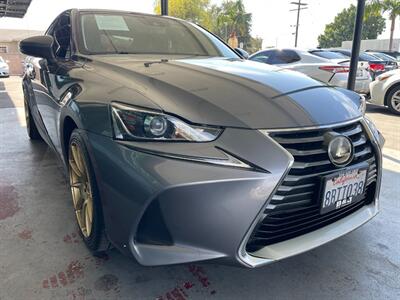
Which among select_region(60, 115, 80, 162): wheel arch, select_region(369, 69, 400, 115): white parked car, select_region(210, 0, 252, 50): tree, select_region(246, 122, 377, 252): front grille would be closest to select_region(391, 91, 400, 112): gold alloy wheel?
select_region(369, 69, 400, 115): white parked car

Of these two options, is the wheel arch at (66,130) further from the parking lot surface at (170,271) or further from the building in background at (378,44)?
the building in background at (378,44)

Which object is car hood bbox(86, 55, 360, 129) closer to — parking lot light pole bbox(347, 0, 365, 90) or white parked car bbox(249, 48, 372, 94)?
parking lot light pole bbox(347, 0, 365, 90)

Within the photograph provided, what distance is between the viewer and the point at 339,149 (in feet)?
5.24

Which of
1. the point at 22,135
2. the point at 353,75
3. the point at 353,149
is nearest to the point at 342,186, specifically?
the point at 353,149

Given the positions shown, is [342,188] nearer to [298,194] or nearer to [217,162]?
[298,194]

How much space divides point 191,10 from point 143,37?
4339cm

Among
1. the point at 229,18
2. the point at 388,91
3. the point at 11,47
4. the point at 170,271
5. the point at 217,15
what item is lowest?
the point at 170,271

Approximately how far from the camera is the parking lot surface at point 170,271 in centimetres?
178

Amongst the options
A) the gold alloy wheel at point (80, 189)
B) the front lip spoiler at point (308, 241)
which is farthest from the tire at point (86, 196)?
the front lip spoiler at point (308, 241)

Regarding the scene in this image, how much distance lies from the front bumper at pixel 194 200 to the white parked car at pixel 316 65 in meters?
5.96

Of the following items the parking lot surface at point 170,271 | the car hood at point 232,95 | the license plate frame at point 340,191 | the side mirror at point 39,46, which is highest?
the side mirror at point 39,46

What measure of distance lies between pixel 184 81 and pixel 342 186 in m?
0.89

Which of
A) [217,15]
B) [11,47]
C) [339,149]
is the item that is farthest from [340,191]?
[217,15]

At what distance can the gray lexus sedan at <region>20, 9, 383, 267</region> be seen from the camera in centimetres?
139
